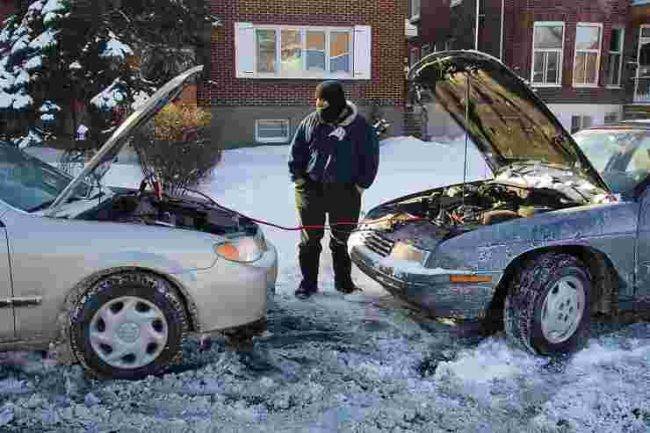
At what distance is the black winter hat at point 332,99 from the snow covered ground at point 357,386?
5.11ft

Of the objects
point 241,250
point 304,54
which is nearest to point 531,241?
point 241,250

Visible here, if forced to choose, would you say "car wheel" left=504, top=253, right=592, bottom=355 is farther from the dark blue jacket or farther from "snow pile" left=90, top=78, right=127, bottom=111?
"snow pile" left=90, top=78, right=127, bottom=111

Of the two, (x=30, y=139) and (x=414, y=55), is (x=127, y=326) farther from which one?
(x=414, y=55)

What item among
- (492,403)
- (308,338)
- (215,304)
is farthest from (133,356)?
(492,403)

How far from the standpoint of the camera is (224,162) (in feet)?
41.1

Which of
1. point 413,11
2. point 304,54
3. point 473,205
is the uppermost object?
point 413,11

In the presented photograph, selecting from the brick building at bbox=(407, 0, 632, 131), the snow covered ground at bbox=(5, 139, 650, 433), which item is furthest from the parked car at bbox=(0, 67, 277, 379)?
the brick building at bbox=(407, 0, 632, 131)

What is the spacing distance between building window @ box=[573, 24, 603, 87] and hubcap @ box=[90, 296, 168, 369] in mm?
17274

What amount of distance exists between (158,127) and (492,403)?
6579 mm

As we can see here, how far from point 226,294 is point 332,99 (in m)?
2.02

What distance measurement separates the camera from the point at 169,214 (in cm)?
444

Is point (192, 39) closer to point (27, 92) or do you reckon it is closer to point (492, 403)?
point (27, 92)

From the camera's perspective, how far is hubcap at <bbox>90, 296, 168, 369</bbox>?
3.62m

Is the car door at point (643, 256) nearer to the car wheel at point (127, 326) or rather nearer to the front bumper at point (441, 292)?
the front bumper at point (441, 292)
